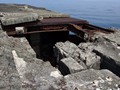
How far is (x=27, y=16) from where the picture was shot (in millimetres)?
8234

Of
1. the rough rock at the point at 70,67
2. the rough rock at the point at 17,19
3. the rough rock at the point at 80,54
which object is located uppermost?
the rough rock at the point at 17,19

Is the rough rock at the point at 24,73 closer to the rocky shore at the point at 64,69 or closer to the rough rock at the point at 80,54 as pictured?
the rocky shore at the point at 64,69

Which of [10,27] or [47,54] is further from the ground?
[10,27]

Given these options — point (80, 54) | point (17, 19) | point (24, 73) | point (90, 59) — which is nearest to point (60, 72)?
point (24, 73)

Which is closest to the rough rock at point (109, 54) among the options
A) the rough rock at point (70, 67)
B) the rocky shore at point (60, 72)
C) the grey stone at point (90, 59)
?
the rocky shore at point (60, 72)

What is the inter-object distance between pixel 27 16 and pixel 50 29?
1065 mm

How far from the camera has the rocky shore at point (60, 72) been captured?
357cm

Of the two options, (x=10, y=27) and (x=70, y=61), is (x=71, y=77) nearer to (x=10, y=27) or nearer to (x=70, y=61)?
(x=70, y=61)

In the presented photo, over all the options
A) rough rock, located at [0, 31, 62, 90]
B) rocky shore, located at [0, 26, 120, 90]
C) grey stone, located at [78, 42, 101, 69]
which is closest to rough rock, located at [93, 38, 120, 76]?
rocky shore, located at [0, 26, 120, 90]

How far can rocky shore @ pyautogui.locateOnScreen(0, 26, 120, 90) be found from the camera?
3572 mm

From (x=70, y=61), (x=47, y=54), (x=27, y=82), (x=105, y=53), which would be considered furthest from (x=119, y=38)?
(x=47, y=54)

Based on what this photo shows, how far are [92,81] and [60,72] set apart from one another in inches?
29.3

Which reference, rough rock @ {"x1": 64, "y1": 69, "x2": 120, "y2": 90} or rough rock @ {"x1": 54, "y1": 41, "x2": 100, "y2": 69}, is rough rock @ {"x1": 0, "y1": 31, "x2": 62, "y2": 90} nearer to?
rough rock @ {"x1": 64, "y1": 69, "x2": 120, "y2": 90}

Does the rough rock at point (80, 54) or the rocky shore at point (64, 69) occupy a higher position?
the rocky shore at point (64, 69)
